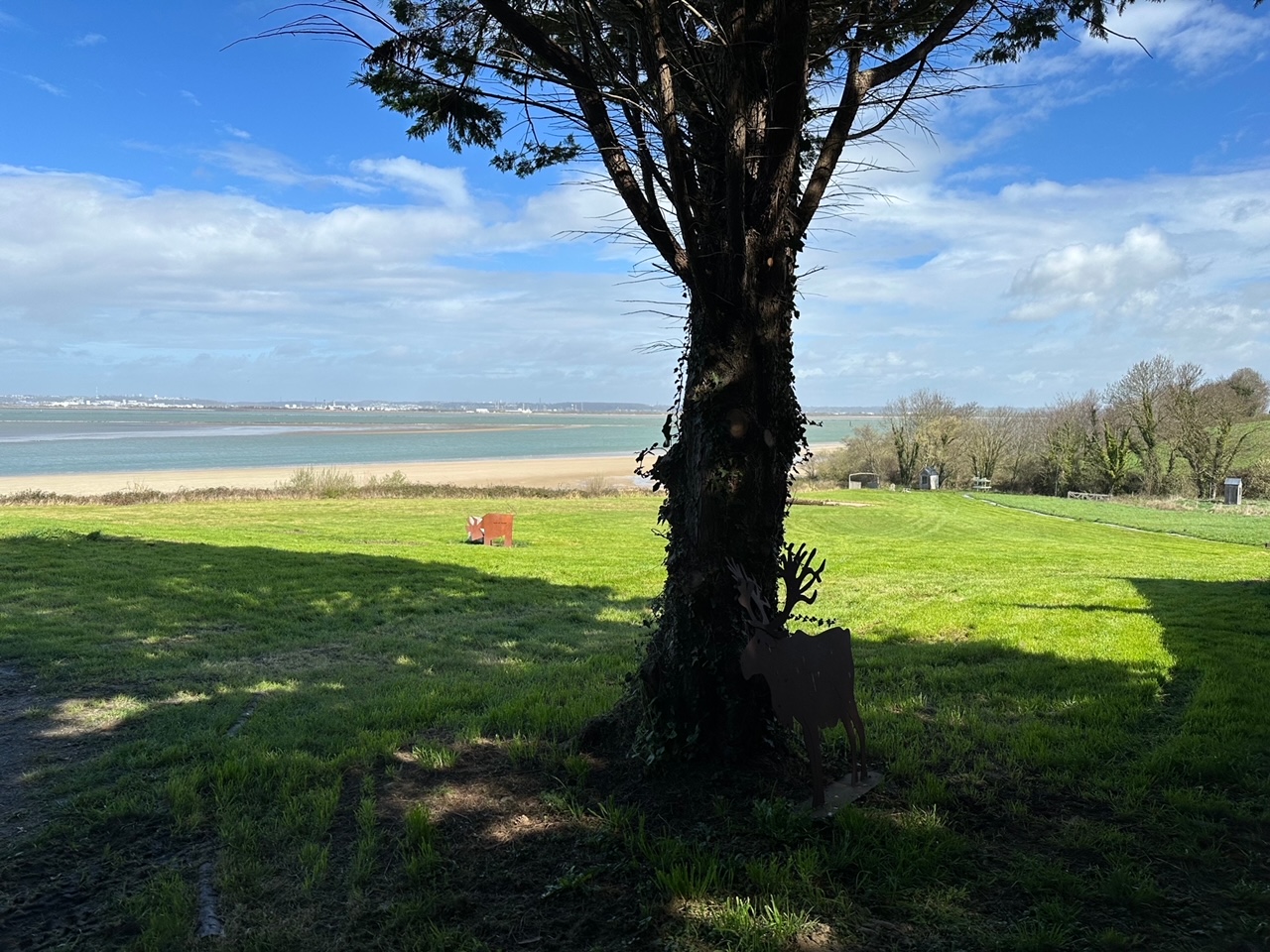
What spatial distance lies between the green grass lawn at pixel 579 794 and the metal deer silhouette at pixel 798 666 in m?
0.37

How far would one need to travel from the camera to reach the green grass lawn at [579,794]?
2842 millimetres

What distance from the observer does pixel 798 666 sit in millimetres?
3475

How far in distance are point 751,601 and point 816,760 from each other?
73cm

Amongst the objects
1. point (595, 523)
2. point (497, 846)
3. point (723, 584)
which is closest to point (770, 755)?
point (723, 584)

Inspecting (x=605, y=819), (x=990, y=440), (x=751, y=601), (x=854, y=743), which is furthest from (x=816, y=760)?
(x=990, y=440)

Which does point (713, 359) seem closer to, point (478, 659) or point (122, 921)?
point (122, 921)

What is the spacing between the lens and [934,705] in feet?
17.4

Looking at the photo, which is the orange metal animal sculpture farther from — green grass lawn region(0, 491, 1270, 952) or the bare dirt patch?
the bare dirt patch

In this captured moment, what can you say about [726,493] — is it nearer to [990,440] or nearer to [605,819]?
[605,819]

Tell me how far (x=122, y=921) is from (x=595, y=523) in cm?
2082

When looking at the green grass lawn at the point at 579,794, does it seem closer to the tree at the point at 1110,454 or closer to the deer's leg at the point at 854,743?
the deer's leg at the point at 854,743

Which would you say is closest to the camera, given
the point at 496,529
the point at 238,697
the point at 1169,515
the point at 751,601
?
the point at 751,601

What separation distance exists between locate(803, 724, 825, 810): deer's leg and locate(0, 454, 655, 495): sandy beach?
3304 cm

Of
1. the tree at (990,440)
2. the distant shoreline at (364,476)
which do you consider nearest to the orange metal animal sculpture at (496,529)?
the distant shoreline at (364,476)
